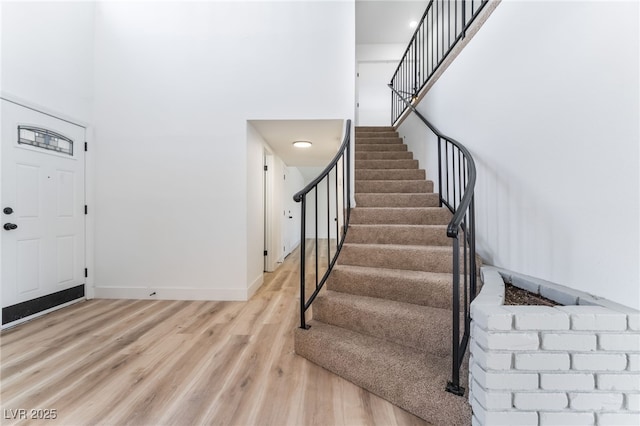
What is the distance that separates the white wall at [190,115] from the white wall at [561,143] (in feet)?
5.21

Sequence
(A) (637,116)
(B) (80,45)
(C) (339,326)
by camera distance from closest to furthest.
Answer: (A) (637,116)
(C) (339,326)
(B) (80,45)

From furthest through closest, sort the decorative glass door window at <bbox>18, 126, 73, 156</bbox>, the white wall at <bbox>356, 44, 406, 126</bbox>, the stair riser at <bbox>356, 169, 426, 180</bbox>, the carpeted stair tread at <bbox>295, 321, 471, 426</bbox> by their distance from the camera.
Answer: the white wall at <bbox>356, 44, 406, 126</bbox> → the stair riser at <bbox>356, 169, 426, 180</bbox> → the decorative glass door window at <bbox>18, 126, 73, 156</bbox> → the carpeted stair tread at <bbox>295, 321, 471, 426</bbox>

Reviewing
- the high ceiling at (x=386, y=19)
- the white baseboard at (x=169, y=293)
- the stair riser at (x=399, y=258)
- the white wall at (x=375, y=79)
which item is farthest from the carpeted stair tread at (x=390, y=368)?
the high ceiling at (x=386, y=19)

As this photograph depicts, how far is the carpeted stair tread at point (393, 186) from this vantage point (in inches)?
125

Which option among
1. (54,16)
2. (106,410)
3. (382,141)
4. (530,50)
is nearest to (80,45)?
(54,16)

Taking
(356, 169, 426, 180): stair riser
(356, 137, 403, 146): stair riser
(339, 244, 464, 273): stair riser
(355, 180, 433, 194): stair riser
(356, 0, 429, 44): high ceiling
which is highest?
(356, 0, 429, 44): high ceiling

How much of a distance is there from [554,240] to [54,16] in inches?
189

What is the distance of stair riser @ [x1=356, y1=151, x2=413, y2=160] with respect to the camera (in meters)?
3.86

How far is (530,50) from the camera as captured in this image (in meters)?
1.61

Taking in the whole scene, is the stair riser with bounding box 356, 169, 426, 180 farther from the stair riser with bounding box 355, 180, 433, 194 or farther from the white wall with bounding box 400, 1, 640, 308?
the white wall with bounding box 400, 1, 640, 308

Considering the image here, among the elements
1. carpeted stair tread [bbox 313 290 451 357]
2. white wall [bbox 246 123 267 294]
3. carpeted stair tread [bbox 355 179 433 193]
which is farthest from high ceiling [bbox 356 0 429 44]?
carpeted stair tread [bbox 313 290 451 357]

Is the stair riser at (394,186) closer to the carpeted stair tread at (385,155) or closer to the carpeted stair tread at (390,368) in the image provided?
the carpeted stair tread at (385,155)

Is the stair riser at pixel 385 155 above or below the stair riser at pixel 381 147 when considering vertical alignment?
below

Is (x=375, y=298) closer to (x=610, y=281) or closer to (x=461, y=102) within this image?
(x=610, y=281)
